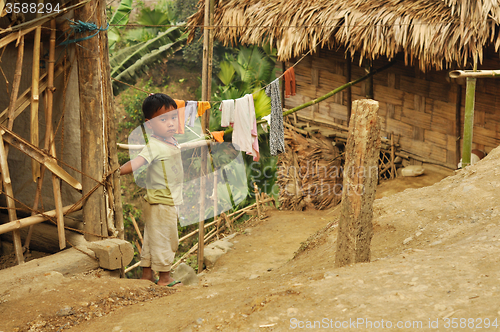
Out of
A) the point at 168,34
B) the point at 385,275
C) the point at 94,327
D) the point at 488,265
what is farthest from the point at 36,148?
the point at 168,34

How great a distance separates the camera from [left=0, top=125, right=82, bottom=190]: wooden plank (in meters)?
3.21

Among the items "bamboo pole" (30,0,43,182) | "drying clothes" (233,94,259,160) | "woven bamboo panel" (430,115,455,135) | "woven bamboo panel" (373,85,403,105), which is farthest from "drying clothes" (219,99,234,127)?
"woven bamboo panel" (430,115,455,135)

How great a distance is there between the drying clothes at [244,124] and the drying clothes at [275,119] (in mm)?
531

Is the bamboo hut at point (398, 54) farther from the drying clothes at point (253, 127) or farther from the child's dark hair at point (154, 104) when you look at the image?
the child's dark hair at point (154, 104)

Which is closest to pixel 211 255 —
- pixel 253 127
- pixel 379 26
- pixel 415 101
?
pixel 253 127

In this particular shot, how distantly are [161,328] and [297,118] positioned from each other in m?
7.07

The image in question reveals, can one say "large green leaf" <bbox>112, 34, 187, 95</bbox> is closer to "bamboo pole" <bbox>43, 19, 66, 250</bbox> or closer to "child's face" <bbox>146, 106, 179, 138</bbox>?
"bamboo pole" <bbox>43, 19, 66, 250</bbox>

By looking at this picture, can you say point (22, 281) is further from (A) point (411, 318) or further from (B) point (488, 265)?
(B) point (488, 265)

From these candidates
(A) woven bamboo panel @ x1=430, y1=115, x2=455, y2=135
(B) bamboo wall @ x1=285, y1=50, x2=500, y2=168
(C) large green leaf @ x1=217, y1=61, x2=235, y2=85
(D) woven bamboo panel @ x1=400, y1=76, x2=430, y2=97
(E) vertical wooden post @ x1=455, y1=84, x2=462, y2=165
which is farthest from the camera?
(C) large green leaf @ x1=217, y1=61, x2=235, y2=85

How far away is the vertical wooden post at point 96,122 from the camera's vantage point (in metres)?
3.56

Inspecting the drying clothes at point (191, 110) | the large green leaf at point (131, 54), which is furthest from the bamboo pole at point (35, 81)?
the large green leaf at point (131, 54)

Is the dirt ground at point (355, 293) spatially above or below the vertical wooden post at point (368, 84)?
below

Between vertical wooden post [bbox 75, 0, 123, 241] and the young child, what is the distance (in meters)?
0.48

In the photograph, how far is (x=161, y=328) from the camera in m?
2.46
